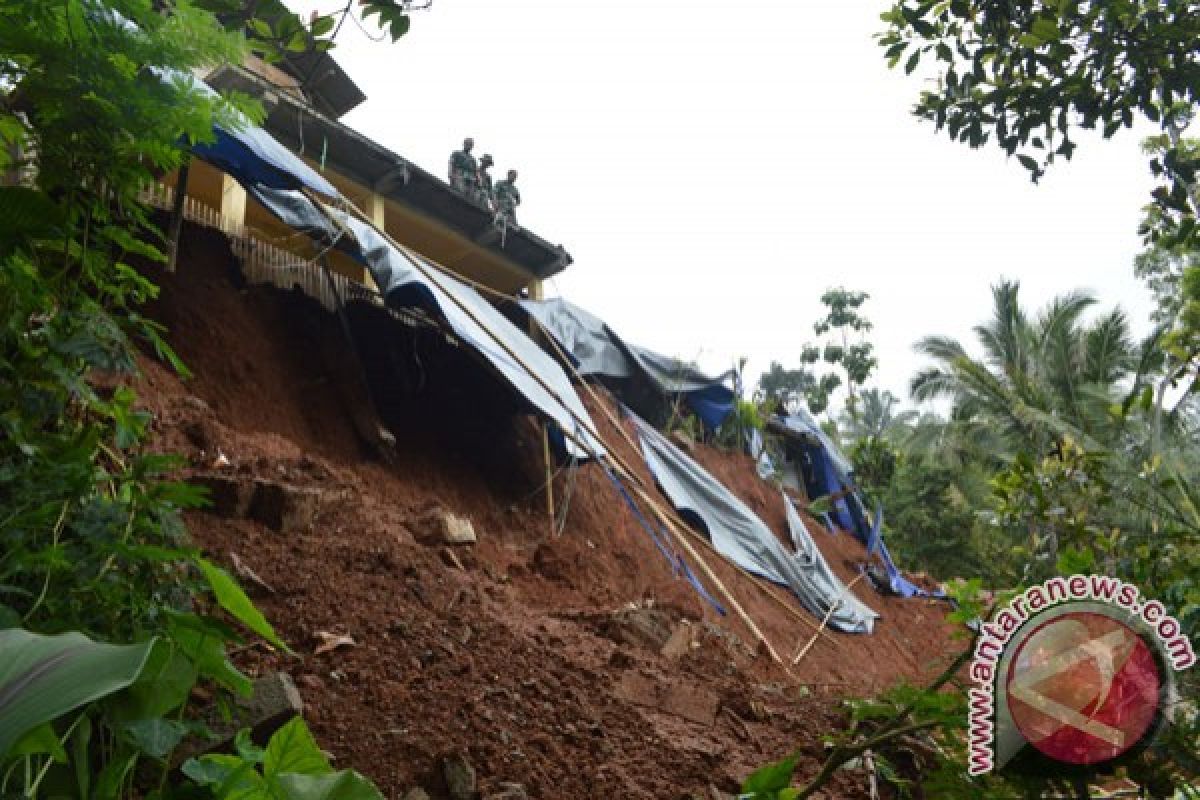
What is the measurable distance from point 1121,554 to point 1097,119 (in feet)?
4.70

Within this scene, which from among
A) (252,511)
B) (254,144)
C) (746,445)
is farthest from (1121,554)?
(746,445)

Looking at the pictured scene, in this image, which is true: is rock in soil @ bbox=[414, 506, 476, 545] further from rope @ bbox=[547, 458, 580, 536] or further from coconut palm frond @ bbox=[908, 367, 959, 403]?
coconut palm frond @ bbox=[908, 367, 959, 403]

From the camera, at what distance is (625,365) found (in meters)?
8.47

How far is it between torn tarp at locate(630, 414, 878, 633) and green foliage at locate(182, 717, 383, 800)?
5.54 m

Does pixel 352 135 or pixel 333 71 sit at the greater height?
pixel 333 71

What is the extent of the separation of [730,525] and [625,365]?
2.06 m

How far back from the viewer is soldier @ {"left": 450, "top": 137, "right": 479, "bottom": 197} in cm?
916

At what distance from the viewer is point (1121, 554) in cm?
231

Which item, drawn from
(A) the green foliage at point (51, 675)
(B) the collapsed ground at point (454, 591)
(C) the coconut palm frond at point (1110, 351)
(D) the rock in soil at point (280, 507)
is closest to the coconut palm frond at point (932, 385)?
(C) the coconut palm frond at point (1110, 351)

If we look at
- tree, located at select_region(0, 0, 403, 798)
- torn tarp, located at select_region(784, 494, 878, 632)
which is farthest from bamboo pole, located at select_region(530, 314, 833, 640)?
tree, located at select_region(0, 0, 403, 798)

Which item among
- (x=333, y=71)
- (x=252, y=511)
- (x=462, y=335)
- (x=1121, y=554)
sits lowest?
(x=252, y=511)

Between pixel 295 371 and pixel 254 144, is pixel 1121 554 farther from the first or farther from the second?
pixel 295 371

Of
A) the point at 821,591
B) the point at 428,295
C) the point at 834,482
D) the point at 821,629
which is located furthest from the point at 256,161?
the point at 834,482

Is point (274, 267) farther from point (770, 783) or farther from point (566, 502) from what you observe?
point (770, 783)
